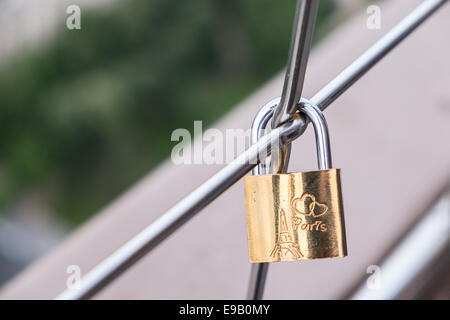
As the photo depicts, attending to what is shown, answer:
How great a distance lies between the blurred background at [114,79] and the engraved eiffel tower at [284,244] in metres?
3.68

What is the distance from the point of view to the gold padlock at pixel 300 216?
273 millimetres

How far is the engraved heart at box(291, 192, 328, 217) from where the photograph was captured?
27cm

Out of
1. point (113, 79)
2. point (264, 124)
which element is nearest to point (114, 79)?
point (113, 79)

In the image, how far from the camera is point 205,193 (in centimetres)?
24

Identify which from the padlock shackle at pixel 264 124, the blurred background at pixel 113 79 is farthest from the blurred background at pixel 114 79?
the padlock shackle at pixel 264 124

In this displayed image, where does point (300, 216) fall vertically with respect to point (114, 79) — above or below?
below

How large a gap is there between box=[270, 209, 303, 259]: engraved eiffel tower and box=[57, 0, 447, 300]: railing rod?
0.14ft

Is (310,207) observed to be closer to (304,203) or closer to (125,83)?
(304,203)

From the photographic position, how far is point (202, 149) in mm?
625

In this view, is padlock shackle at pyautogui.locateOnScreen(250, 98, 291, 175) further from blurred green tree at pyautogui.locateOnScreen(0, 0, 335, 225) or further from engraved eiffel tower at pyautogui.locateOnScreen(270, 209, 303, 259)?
blurred green tree at pyautogui.locateOnScreen(0, 0, 335, 225)

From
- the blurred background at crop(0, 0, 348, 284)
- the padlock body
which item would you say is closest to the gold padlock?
the padlock body

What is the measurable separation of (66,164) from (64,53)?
104 centimetres

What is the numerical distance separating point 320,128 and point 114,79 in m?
4.33

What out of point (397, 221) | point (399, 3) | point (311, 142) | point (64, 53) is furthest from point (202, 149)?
point (64, 53)
